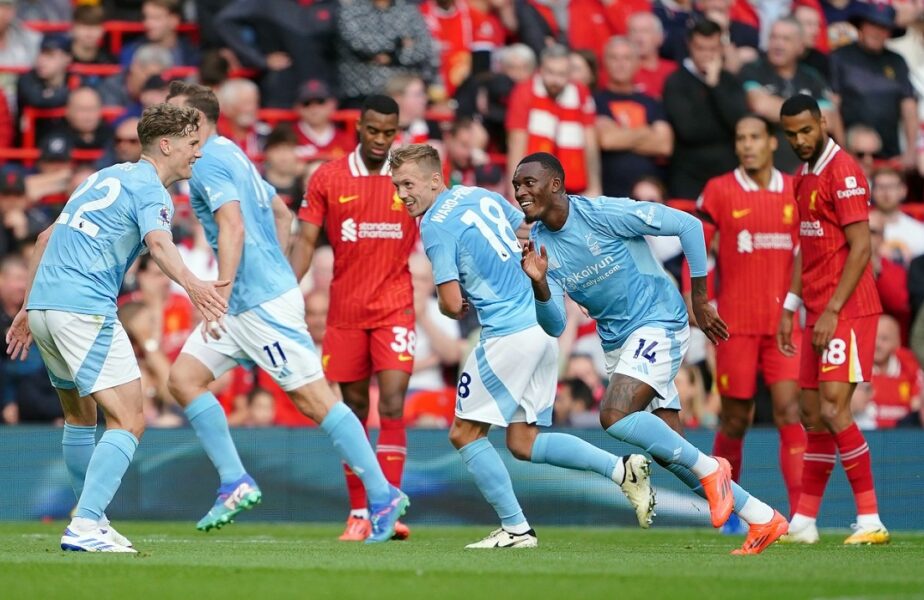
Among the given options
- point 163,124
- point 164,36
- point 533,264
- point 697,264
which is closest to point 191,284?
point 163,124

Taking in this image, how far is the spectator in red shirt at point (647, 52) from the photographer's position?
1767 cm

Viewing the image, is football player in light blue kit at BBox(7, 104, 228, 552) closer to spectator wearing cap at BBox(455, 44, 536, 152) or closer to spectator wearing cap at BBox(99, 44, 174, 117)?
spectator wearing cap at BBox(99, 44, 174, 117)

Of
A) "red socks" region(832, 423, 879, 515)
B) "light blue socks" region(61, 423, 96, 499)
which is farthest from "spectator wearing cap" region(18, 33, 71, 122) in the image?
"red socks" region(832, 423, 879, 515)

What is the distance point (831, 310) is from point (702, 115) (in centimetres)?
633

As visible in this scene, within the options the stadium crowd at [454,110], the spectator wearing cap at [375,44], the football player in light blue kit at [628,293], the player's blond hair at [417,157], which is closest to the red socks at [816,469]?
the football player in light blue kit at [628,293]

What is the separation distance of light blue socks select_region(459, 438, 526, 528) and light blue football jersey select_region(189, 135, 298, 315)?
1.82 meters

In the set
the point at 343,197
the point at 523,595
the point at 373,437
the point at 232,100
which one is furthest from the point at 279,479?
the point at 523,595

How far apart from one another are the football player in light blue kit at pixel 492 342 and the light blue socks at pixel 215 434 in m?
1.56

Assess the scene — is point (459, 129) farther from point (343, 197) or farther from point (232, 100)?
point (343, 197)

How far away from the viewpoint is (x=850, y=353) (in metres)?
11.0

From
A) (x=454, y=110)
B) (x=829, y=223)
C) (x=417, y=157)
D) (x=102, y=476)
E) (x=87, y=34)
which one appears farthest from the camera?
(x=454, y=110)

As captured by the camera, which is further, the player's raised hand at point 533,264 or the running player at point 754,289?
the running player at point 754,289

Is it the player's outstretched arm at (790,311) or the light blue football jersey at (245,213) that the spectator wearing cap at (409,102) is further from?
the player's outstretched arm at (790,311)

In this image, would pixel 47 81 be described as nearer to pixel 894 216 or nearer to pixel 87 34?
pixel 87 34
